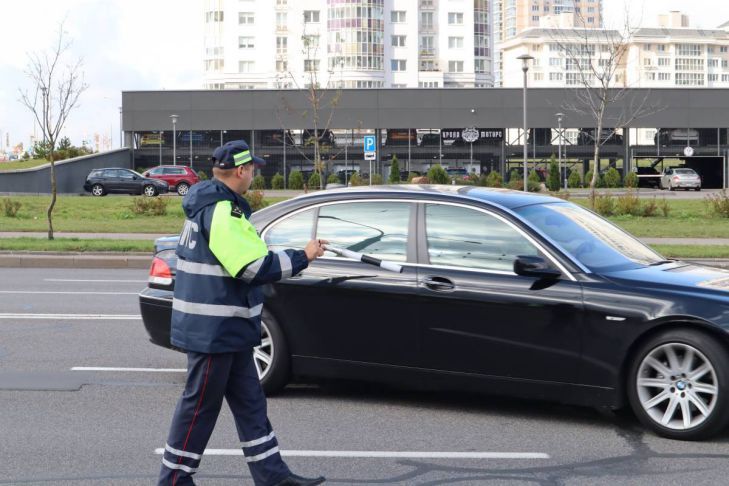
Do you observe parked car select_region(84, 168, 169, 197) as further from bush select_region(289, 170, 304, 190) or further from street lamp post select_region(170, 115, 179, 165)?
bush select_region(289, 170, 304, 190)

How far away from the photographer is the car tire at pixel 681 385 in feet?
20.6

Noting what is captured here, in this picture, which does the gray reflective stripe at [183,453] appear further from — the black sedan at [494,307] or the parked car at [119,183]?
the parked car at [119,183]

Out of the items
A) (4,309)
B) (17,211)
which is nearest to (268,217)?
(4,309)

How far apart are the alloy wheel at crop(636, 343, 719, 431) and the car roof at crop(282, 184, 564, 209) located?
146 cm

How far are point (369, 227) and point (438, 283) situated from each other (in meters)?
0.72

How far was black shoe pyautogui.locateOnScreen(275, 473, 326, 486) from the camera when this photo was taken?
5109 mm

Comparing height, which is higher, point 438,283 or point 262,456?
point 438,283

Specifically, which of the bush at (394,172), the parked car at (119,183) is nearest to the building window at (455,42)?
the bush at (394,172)

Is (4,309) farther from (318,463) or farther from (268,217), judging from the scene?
(318,463)

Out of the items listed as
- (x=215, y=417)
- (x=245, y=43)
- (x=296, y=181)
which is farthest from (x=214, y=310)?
(x=245, y=43)

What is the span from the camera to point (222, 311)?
4.88 m

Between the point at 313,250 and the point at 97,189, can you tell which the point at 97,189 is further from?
the point at 313,250

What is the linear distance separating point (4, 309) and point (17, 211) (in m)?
21.5

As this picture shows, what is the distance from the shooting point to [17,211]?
33125mm
